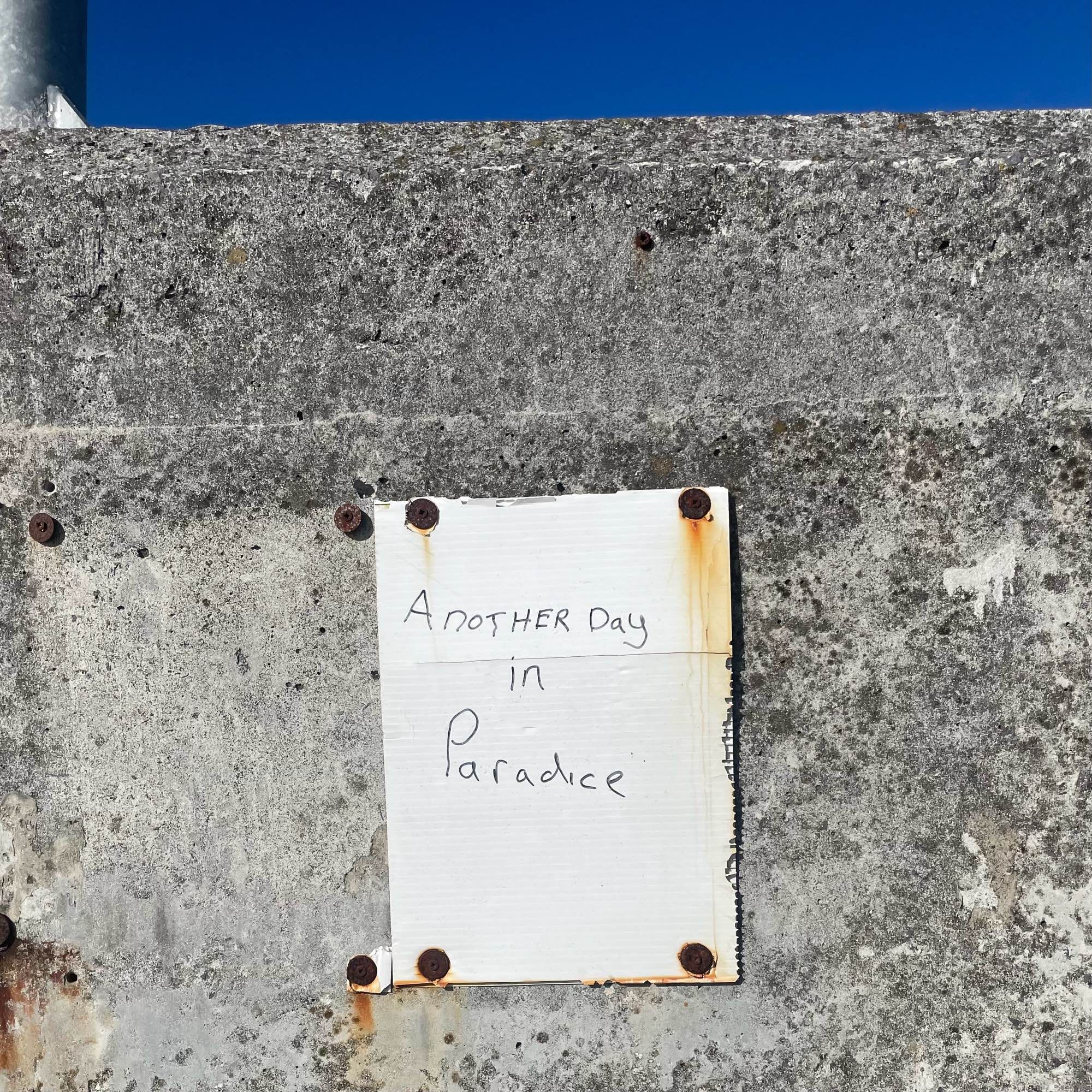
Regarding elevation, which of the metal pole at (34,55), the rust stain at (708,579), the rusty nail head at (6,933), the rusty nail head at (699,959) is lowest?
the rusty nail head at (699,959)

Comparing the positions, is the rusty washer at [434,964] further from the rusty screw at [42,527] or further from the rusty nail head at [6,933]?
Result: the rusty screw at [42,527]

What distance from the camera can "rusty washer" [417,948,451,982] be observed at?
55.2 inches

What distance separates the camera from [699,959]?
138 cm

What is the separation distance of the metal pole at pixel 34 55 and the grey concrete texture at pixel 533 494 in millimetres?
329

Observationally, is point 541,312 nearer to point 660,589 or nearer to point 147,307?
point 660,589

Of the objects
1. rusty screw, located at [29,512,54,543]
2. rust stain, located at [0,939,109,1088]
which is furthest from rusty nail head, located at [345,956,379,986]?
rusty screw, located at [29,512,54,543]

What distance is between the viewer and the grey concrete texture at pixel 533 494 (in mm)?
1316

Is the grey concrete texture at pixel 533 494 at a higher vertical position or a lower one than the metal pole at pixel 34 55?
lower

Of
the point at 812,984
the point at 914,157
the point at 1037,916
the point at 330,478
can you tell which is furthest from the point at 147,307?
the point at 1037,916

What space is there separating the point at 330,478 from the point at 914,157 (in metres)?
1.24

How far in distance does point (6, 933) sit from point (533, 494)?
1.35 m

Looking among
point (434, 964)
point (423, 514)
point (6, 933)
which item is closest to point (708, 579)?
point (423, 514)

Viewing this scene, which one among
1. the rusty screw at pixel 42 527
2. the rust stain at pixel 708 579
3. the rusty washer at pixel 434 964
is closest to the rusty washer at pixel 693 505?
the rust stain at pixel 708 579

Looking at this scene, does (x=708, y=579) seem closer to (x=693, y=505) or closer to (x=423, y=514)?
(x=693, y=505)
